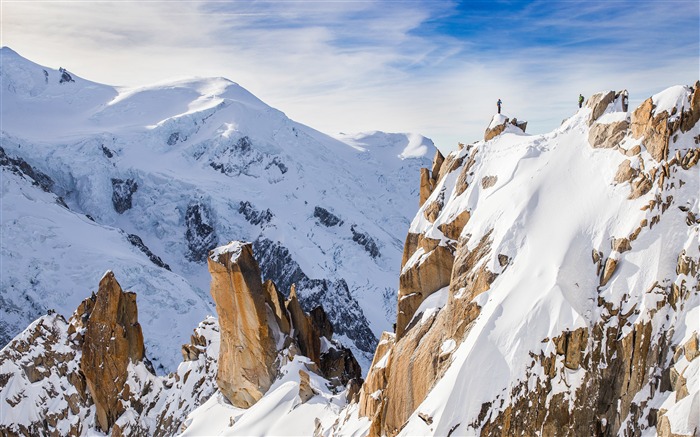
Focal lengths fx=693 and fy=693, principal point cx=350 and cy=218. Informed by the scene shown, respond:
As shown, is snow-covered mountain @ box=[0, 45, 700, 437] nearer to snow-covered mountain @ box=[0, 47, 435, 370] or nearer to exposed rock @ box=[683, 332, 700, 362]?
exposed rock @ box=[683, 332, 700, 362]

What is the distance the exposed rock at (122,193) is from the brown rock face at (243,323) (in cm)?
11150

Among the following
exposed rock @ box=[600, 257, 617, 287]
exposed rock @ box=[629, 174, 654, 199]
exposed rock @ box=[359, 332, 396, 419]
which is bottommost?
exposed rock @ box=[359, 332, 396, 419]

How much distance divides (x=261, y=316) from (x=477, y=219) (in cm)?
2041

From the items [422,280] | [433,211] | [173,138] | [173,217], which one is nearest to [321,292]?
[173,217]

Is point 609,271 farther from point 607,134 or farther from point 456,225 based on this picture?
point 456,225

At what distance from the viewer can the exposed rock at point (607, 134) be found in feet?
93.3

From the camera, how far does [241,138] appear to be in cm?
18788

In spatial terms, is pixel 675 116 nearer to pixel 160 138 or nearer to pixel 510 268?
pixel 510 268

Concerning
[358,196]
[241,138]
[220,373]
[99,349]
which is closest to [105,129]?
[241,138]

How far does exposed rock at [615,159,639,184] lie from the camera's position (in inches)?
1055

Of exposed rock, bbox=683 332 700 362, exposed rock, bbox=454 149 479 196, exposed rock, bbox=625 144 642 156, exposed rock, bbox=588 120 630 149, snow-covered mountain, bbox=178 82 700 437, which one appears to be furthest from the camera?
exposed rock, bbox=454 149 479 196

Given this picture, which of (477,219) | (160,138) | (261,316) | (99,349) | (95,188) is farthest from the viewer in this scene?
(160,138)

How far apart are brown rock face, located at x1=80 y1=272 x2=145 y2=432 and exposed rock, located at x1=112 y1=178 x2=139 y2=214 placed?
9693cm

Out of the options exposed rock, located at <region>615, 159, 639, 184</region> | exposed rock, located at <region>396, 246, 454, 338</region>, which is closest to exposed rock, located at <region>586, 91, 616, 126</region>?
exposed rock, located at <region>615, 159, 639, 184</region>
